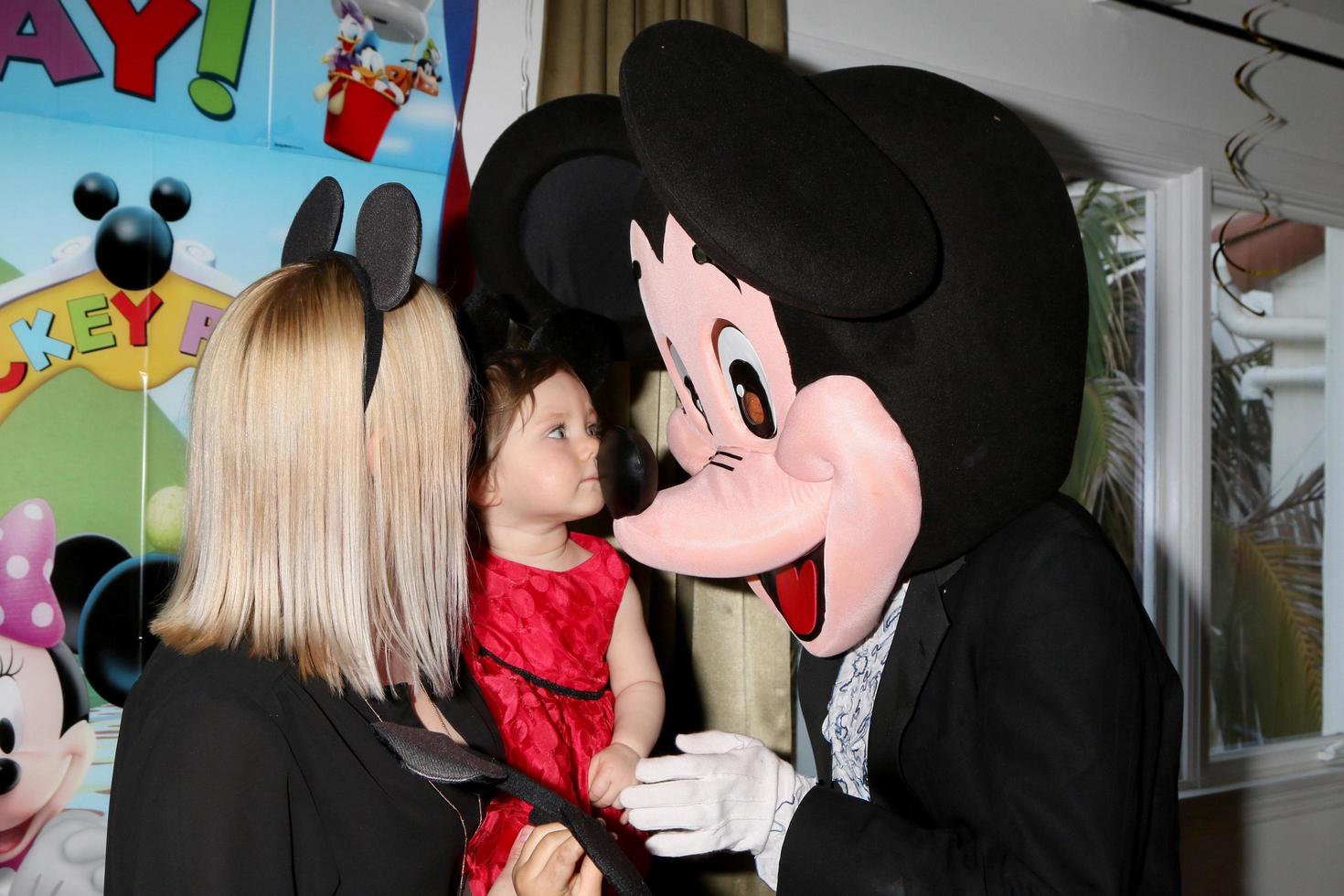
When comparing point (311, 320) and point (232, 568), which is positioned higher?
point (311, 320)

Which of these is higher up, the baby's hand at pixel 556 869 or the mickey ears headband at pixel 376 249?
the mickey ears headband at pixel 376 249

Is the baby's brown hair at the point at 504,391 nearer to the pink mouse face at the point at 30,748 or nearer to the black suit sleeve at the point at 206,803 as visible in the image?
the black suit sleeve at the point at 206,803

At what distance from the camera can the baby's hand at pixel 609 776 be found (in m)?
1.15

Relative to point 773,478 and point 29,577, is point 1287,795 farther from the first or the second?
point 29,577

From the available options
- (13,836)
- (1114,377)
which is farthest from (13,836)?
→ (1114,377)

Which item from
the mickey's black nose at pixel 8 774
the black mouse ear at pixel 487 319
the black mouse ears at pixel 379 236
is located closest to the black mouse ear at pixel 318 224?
the black mouse ears at pixel 379 236

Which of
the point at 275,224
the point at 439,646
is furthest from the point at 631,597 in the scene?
the point at 275,224

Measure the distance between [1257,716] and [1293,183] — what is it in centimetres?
150

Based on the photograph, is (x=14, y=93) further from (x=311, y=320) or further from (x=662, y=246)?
(x=662, y=246)

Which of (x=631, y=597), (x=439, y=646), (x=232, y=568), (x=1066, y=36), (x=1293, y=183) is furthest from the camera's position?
(x=1293, y=183)

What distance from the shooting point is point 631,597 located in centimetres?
142

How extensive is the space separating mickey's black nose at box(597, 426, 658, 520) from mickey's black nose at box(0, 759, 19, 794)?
103 centimetres

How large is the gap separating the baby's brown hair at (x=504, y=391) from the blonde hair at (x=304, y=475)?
1.15 ft

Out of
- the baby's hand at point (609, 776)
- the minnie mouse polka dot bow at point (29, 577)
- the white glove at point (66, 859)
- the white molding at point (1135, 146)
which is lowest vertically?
the white glove at point (66, 859)
